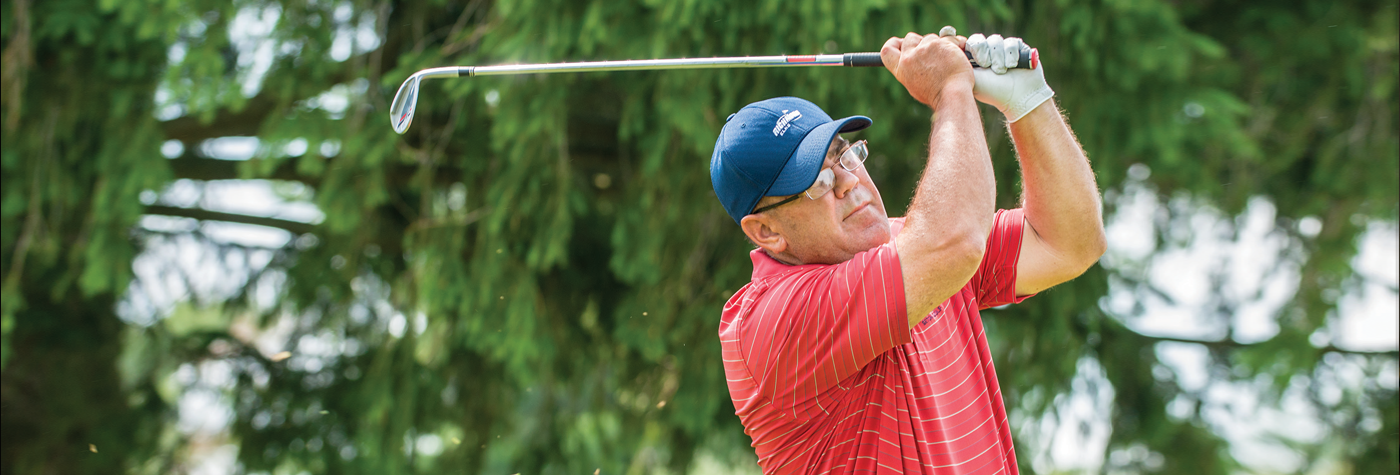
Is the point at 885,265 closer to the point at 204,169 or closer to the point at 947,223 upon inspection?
the point at 947,223

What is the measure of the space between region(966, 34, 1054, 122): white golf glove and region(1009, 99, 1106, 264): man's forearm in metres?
0.03

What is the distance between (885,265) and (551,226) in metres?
3.26

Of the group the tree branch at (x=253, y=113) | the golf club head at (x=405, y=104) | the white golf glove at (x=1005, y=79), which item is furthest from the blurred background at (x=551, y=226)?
the white golf glove at (x=1005, y=79)

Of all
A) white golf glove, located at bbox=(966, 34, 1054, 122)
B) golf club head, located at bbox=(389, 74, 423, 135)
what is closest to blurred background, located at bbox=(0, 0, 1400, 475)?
golf club head, located at bbox=(389, 74, 423, 135)

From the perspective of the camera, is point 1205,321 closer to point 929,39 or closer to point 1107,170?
point 1107,170

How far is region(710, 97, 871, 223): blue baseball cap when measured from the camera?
2.02 meters

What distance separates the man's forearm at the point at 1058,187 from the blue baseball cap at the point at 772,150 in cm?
40

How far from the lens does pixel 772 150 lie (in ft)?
6.66

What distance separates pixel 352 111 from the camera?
5031 mm

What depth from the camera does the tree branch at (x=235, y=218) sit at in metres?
6.42

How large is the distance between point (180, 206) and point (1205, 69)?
6423 mm

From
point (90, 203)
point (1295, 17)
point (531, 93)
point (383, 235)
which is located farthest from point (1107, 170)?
point (90, 203)

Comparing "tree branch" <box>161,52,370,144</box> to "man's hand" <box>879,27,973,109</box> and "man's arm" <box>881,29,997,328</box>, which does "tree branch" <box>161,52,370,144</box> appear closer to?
"man's hand" <box>879,27,973,109</box>

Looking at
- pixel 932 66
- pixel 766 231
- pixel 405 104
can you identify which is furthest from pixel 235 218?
pixel 932 66
